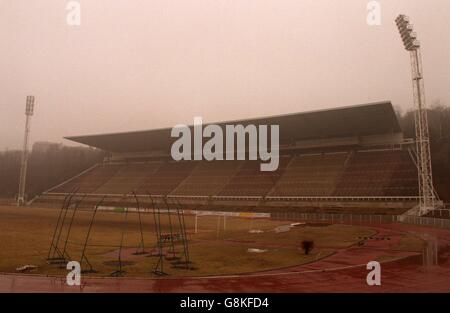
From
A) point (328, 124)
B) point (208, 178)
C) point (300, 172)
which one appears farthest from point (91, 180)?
point (328, 124)

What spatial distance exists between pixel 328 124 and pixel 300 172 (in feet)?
35.2

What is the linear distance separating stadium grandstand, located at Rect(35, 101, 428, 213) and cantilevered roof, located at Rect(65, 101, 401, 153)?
0.54 feet

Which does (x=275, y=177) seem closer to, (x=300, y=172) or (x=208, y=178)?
(x=300, y=172)

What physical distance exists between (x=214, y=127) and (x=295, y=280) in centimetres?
6690

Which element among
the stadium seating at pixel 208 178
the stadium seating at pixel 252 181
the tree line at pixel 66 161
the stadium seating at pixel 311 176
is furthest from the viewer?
the stadium seating at pixel 208 178

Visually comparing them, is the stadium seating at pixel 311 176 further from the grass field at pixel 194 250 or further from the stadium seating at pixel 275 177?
the grass field at pixel 194 250

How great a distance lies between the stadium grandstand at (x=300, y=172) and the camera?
63125 mm

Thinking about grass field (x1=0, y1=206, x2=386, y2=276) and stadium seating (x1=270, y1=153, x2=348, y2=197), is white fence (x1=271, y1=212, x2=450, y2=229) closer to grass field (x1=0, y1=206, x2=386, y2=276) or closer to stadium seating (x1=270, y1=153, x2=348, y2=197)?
stadium seating (x1=270, y1=153, x2=348, y2=197)

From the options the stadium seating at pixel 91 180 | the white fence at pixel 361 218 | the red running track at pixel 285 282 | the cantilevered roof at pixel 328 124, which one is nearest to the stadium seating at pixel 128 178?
the stadium seating at pixel 91 180

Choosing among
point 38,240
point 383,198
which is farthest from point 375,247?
point 383,198

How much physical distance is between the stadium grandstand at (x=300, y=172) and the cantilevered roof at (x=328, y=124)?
0.16m

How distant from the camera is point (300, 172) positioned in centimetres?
7588

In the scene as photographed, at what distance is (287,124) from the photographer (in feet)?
247
